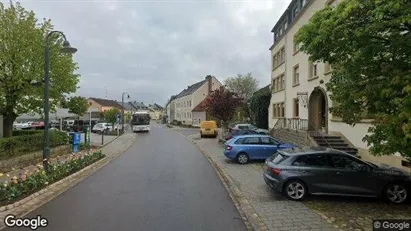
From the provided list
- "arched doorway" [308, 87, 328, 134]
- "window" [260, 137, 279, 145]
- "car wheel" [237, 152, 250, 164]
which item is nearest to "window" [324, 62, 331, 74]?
"arched doorway" [308, 87, 328, 134]

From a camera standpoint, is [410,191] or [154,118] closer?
[410,191]

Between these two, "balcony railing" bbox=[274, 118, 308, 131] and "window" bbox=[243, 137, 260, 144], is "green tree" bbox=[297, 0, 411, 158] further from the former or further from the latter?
"balcony railing" bbox=[274, 118, 308, 131]

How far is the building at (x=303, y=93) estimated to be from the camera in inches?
708

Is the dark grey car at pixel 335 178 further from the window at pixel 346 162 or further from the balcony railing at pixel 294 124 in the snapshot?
the balcony railing at pixel 294 124

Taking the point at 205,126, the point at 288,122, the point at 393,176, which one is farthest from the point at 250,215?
the point at 205,126

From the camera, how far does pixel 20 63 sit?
19297 millimetres

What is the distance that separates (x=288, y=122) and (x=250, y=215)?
68.4 feet

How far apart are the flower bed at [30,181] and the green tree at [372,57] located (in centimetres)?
818

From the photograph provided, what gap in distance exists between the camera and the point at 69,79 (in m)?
22.2

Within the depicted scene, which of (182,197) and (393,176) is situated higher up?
(393,176)

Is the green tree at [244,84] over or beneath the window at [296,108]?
over

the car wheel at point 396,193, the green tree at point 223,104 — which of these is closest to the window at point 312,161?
the car wheel at point 396,193

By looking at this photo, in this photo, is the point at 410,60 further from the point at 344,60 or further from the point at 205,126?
the point at 205,126

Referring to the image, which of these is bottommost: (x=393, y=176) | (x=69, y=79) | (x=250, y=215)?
(x=250, y=215)
